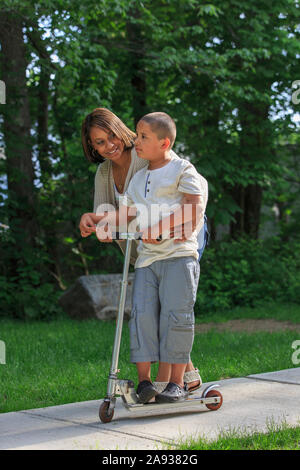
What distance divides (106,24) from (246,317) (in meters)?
6.61

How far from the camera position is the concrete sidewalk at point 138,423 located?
3328mm

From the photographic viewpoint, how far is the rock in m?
10.1

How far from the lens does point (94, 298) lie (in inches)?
401

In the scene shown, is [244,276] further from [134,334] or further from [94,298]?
[134,334]

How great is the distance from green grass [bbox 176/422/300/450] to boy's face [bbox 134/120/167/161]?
157cm

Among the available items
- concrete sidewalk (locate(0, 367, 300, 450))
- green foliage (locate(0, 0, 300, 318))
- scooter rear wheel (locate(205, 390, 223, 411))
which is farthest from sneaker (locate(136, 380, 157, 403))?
green foliage (locate(0, 0, 300, 318))

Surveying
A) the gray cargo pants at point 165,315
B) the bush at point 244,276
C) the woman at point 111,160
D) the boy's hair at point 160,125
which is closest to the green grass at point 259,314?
the bush at point 244,276

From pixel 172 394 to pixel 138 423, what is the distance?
243 mm

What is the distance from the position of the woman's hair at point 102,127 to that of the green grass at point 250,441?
5.73ft

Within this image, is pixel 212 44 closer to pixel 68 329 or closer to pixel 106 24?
pixel 106 24

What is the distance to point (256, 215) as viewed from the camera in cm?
1484

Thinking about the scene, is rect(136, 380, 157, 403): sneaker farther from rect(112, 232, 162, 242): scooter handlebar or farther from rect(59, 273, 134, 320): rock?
rect(59, 273, 134, 320): rock

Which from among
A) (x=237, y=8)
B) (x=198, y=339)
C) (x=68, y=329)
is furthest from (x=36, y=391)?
(x=237, y=8)

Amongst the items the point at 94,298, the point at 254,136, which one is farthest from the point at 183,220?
the point at 254,136
